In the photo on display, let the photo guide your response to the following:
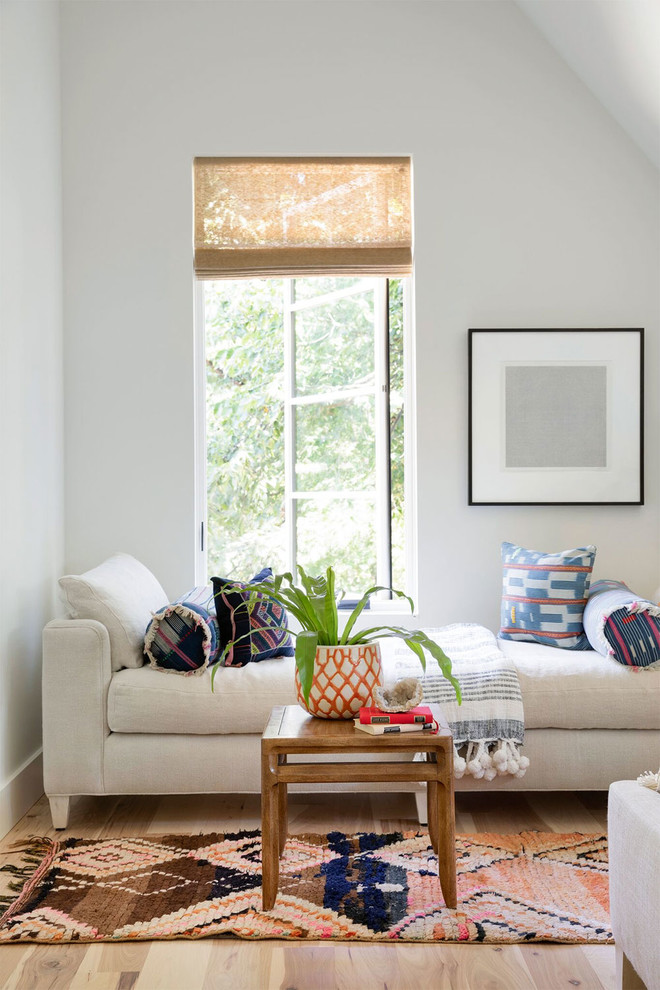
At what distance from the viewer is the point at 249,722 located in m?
2.89

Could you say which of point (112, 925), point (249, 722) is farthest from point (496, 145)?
point (112, 925)

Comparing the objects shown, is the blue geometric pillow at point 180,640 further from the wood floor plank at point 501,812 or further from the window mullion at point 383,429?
the window mullion at point 383,429

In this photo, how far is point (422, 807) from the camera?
113 inches

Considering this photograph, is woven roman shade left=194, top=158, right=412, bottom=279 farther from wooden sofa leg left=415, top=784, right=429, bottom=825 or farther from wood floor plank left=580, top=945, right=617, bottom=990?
wood floor plank left=580, top=945, right=617, bottom=990

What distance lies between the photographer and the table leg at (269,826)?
221cm

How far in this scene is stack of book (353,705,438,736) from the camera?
2.21 m

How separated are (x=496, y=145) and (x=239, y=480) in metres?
1.83

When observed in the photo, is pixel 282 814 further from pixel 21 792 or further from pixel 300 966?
pixel 21 792

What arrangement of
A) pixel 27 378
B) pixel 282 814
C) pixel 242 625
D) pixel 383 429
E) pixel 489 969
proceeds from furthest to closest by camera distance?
1. pixel 383 429
2. pixel 27 378
3. pixel 242 625
4. pixel 282 814
5. pixel 489 969

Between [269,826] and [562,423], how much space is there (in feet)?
7.49

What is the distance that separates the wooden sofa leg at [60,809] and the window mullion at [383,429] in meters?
1.66

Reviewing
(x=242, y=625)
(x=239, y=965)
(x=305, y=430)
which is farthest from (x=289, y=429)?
(x=239, y=965)

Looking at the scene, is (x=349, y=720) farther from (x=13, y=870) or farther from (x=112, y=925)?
(x=13, y=870)

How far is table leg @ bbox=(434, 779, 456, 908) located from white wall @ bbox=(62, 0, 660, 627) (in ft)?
5.41
